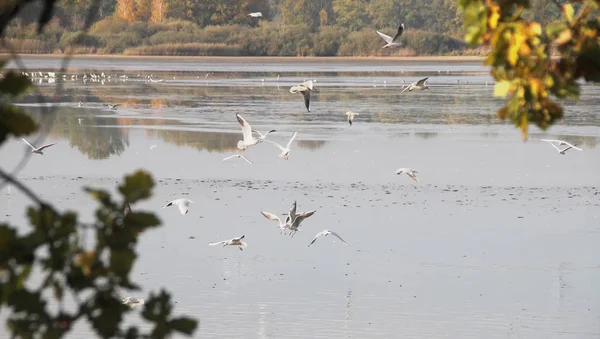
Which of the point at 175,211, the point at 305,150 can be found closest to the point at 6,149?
the point at 305,150

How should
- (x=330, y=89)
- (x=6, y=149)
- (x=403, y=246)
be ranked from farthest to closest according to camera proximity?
(x=330, y=89), (x=6, y=149), (x=403, y=246)

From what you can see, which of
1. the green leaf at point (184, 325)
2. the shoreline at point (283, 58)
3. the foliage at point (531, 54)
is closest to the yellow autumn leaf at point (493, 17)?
the foliage at point (531, 54)

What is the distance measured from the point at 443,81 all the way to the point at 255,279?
102ft

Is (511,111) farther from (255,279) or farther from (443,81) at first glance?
(443,81)

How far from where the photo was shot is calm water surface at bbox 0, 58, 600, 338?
858 centimetres

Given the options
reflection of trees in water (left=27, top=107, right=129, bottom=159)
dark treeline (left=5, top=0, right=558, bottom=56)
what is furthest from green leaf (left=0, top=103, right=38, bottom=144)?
dark treeline (left=5, top=0, right=558, bottom=56)

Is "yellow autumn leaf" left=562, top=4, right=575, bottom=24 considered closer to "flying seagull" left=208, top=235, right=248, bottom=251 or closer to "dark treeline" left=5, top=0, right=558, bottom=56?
"flying seagull" left=208, top=235, right=248, bottom=251

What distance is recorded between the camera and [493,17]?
109 inches

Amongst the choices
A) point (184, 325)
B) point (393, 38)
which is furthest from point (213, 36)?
point (184, 325)

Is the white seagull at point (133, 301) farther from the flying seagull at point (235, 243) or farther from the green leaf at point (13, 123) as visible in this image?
the green leaf at point (13, 123)

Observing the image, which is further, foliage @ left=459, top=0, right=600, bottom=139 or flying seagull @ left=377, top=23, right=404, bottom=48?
flying seagull @ left=377, top=23, right=404, bottom=48

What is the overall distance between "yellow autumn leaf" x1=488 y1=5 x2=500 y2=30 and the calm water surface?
115cm

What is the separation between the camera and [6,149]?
1833 cm

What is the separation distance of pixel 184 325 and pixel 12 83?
0.69 metres
